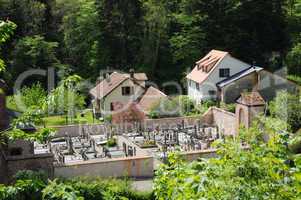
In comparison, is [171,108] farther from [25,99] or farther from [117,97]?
[25,99]

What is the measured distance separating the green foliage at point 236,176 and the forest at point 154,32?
4288 cm

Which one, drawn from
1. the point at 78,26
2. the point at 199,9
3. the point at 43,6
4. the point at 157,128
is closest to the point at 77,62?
the point at 78,26

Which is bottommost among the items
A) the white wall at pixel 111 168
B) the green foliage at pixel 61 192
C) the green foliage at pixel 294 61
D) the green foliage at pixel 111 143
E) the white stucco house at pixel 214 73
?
the white wall at pixel 111 168

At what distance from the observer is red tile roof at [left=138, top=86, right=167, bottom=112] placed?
38419 millimetres

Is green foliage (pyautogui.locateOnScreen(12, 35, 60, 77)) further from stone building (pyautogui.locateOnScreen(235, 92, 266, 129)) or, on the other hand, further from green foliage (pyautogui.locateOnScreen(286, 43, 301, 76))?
stone building (pyautogui.locateOnScreen(235, 92, 266, 129))

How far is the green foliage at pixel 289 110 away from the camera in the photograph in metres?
31.8

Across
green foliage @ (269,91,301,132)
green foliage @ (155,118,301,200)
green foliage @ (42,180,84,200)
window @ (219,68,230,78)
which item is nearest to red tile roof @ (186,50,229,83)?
window @ (219,68,230,78)

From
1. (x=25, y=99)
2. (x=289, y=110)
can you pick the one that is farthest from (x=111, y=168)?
(x=25, y=99)

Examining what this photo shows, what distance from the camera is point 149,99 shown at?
3934cm

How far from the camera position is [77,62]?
5391cm

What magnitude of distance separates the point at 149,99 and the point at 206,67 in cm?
656

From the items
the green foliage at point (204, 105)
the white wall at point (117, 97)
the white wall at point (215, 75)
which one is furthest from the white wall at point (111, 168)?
the white wall at point (215, 75)

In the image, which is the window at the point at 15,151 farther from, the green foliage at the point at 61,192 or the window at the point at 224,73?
the window at the point at 224,73

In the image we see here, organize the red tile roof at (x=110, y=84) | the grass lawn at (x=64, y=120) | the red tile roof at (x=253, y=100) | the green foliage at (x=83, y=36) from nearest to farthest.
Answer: the red tile roof at (x=253, y=100) < the grass lawn at (x=64, y=120) < the red tile roof at (x=110, y=84) < the green foliage at (x=83, y=36)
